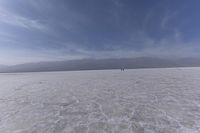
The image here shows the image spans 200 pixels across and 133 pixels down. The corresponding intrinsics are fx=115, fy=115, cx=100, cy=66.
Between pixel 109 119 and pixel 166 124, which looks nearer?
pixel 166 124

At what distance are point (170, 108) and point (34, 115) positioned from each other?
4834mm

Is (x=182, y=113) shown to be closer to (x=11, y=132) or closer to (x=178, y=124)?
(x=178, y=124)

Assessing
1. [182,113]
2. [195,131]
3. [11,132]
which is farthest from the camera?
[182,113]

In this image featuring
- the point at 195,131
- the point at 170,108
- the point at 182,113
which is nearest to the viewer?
the point at 195,131

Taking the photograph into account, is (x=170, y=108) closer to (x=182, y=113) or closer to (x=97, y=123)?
(x=182, y=113)

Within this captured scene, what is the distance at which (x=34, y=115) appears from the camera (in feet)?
12.9

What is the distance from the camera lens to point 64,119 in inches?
141

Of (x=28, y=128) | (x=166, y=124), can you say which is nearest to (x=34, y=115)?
(x=28, y=128)

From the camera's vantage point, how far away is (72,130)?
294 cm

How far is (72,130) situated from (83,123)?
42cm

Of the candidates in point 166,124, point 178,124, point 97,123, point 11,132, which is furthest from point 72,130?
point 178,124

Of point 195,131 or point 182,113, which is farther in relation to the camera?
point 182,113

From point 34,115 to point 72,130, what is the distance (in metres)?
1.84

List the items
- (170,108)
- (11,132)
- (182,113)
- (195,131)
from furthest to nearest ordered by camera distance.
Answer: (170,108), (182,113), (11,132), (195,131)
